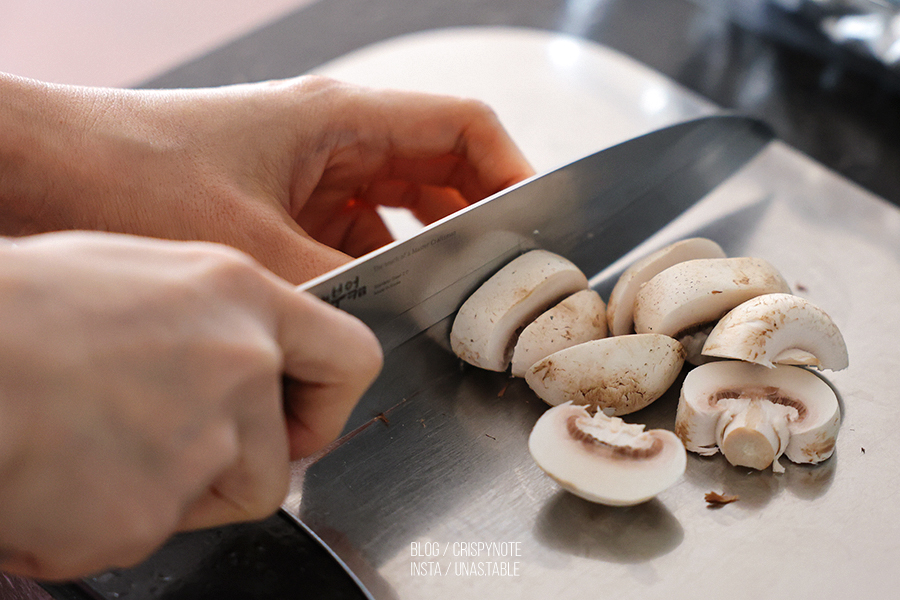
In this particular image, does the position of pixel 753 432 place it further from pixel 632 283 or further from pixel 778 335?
pixel 632 283

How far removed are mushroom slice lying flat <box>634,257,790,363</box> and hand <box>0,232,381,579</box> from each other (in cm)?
57

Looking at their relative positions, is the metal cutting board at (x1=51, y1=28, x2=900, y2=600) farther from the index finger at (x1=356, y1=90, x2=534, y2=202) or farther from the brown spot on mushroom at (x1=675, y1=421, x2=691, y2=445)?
the index finger at (x1=356, y1=90, x2=534, y2=202)

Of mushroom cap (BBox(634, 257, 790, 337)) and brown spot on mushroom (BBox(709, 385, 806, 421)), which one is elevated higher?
mushroom cap (BBox(634, 257, 790, 337))

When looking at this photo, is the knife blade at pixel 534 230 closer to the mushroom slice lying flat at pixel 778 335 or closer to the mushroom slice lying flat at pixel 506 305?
the mushroom slice lying flat at pixel 506 305

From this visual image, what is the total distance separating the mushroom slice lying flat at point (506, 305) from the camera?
1042 millimetres

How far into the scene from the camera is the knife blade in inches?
38.0

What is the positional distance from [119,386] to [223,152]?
630 millimetres

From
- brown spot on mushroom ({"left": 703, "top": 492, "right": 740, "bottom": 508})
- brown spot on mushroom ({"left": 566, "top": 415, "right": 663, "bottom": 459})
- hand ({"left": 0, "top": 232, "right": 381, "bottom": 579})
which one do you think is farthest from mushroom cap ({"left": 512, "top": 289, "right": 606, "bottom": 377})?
hand ({"left": 0, "top": 232, "right": 381, "bottom": 579})

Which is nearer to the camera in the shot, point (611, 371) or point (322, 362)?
point (322, 362)

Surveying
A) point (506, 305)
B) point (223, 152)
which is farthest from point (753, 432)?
point (223, 152)

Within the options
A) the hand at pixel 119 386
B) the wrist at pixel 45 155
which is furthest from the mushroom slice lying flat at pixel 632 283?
Answer: the wrist at pixel 45 155

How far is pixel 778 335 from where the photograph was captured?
0.95m

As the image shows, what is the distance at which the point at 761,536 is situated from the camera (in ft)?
2.96

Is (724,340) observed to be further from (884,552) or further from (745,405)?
(884,552)
